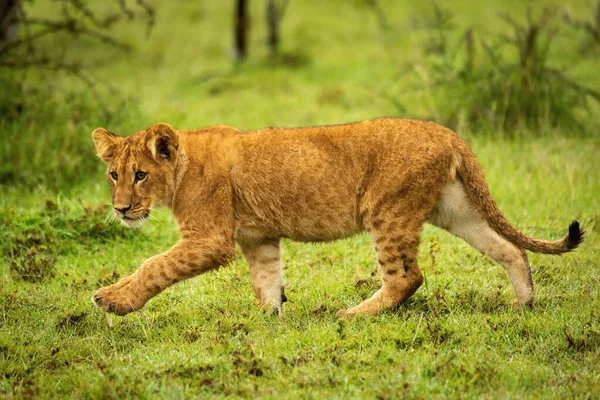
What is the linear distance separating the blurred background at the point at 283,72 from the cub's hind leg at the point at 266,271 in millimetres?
3845

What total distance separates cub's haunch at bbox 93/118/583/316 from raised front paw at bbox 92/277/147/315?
0.98 ft

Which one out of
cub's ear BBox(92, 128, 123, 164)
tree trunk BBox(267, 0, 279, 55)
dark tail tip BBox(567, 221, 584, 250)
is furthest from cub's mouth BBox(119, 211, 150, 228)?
tree trunk BBox(267, 0, 279, 55)

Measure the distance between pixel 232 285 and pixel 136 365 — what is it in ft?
5.70

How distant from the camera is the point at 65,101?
35.8ft

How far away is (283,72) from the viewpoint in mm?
16141

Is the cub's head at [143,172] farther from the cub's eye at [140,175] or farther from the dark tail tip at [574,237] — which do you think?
the dark tail tip at [574,237]

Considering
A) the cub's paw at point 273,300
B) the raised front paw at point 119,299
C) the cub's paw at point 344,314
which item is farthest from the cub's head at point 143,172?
the cub's paw at point 344,314

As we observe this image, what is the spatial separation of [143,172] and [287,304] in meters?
1.37

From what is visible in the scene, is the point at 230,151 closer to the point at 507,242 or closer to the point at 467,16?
the point at 507,242

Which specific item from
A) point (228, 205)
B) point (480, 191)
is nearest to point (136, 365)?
point (228, 205)

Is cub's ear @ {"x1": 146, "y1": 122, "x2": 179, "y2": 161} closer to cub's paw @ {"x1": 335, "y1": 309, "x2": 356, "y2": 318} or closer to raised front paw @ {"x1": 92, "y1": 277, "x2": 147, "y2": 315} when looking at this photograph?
raised front paw @ {"x1": 92, "y1": 277, "x2": 147, "y2": 315}

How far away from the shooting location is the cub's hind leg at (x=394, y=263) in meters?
5.66

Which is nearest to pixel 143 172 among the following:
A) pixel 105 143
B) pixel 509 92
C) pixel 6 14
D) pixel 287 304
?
pixel 105 143

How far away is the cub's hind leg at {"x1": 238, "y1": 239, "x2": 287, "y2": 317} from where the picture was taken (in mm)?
5988
